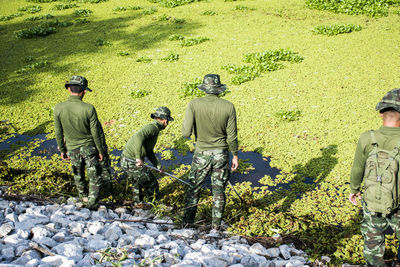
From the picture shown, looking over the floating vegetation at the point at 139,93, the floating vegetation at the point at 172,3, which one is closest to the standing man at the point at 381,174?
the floating vegetation at the point at 139,93

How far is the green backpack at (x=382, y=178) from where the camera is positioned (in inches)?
133

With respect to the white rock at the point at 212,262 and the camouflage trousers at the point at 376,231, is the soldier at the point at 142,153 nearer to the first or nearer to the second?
the white rock at the point at 212,262

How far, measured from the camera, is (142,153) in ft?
18.0

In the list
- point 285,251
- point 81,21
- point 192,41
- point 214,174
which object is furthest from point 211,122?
Result: point 81,21

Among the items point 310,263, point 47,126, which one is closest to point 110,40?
point 47,126

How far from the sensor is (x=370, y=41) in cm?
1234

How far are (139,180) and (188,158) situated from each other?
69.5 inches

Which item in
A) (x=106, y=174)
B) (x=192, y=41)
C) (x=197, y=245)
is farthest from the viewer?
(x=192, y=41)

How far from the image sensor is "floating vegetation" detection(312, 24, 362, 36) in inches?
516

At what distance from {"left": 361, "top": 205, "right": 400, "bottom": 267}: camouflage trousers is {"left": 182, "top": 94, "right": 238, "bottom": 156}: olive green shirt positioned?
6.87 feet

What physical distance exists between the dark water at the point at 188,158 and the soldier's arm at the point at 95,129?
197 cm

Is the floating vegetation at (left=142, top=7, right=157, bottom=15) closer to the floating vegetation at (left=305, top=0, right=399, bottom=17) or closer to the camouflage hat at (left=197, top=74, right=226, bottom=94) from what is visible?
the floating vegetation at (left=305, top=0, right=399, bottom=17)

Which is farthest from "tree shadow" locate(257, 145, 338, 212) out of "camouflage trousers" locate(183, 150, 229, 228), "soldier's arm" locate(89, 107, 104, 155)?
"soldier's arm" locate(89, 107, 104, 155)

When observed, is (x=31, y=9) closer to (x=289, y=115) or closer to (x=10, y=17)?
(x=10, y=17)
